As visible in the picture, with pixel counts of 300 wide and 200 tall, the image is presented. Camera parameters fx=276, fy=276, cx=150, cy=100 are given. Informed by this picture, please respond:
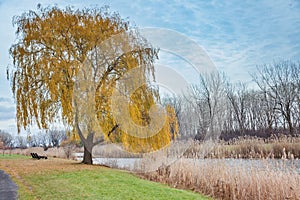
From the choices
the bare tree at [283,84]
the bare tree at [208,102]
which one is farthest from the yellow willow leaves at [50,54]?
the bare tree at [283,84]

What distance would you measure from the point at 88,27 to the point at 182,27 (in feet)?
15.9

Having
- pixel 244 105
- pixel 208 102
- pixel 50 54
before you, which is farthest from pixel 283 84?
pixel 50 54

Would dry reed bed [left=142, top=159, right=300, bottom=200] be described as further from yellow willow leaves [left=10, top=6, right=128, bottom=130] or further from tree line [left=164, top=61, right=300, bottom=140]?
tree line [left=164, top=61, right=300, bottom=140]

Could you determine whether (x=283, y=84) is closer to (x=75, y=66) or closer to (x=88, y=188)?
(x=75, y=66)

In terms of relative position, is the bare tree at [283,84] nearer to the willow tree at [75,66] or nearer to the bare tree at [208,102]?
the bare tree at [208,102]

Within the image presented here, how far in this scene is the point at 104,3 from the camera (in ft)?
39.8

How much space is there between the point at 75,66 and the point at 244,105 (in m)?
28.1

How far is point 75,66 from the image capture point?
10.2 m

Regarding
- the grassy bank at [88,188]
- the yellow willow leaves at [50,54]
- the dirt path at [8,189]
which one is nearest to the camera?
the dirt path at [8,189]

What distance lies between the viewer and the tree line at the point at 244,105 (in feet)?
74.7

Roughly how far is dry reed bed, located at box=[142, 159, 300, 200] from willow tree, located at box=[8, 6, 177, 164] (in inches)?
116

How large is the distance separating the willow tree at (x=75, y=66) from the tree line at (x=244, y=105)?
806cm

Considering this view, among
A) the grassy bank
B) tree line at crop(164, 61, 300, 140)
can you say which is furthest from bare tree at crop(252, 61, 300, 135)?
the grassy bank

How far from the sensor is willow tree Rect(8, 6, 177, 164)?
9.99 metres
